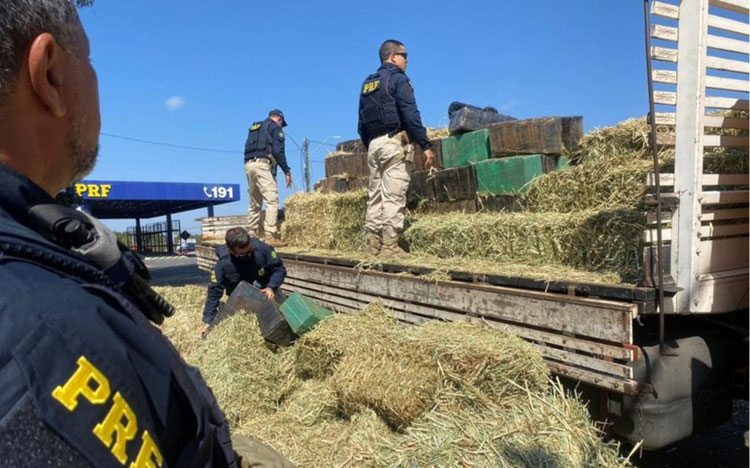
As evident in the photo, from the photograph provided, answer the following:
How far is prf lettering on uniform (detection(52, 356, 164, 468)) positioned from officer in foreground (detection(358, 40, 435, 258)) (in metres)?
4.44

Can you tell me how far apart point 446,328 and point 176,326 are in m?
5.03

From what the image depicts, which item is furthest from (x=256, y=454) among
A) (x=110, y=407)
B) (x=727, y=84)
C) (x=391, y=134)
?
(x=391, y=134)

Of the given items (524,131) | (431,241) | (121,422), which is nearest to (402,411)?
(431,241)

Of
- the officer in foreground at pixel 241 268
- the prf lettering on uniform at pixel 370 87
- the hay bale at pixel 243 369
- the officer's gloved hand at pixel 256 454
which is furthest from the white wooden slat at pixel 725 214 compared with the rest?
the officer in foreground at pixel 241 268

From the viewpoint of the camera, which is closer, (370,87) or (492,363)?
(492,363)

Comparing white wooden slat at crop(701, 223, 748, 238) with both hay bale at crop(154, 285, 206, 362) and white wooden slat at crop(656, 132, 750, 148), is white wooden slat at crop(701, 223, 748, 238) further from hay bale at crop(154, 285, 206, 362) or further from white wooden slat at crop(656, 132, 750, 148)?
hay bale at crop(154, 285, 206, 362)

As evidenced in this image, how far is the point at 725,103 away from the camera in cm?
285

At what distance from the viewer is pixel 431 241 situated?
16.9ft

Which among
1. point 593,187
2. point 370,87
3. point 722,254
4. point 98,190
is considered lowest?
point 722,254

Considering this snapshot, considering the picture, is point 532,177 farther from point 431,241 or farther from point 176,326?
point 176,326

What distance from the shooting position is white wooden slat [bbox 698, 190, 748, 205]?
272 cm

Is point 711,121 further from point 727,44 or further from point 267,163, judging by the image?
point 267,163

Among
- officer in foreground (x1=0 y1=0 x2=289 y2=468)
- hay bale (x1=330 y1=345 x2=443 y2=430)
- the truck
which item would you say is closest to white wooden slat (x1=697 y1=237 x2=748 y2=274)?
the truck

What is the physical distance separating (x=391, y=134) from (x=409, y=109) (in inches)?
12.0
